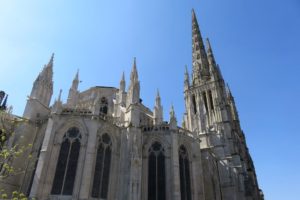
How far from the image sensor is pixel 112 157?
18.7 metres

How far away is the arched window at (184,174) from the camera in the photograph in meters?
20.1

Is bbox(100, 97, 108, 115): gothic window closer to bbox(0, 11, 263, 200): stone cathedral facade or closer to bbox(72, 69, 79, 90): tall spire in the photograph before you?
bbox(0, 11, 263, 200): stone cathedral facade

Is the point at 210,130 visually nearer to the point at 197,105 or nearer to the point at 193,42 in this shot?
the point at 197,105

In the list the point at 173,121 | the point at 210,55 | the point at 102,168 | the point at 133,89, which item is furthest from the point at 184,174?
the point at 210,55

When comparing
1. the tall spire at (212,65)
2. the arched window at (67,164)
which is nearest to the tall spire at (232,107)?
the tall spire at (212,65)

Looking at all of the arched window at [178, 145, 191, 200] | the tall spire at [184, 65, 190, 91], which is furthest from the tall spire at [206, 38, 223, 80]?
the arched window at [178, 145, 191, 200]

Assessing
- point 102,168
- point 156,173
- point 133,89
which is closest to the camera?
point 102,168

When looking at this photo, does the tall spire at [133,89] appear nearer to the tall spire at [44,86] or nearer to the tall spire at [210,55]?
the tall spire at [44,86]

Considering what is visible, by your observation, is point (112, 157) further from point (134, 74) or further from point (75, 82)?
point (75, 82)

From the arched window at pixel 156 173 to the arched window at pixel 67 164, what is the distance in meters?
6.30

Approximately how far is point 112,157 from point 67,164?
11.4ft

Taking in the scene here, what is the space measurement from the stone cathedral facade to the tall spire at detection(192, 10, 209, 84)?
56.8 feet

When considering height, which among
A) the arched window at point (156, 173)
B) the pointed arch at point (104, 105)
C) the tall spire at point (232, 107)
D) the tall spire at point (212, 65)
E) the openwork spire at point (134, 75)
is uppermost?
the tall spire at point (212, 65)

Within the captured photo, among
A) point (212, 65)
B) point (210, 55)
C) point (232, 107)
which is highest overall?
point (210, 55)
